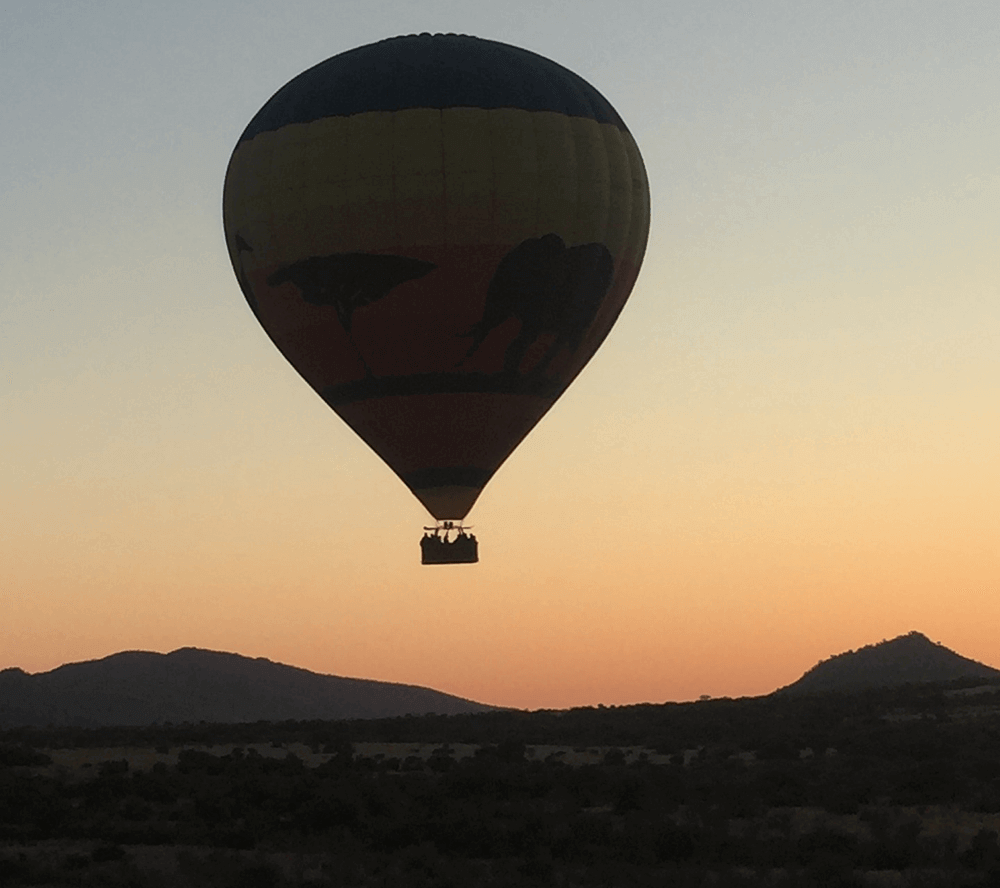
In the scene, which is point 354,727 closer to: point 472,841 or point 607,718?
point 607,718

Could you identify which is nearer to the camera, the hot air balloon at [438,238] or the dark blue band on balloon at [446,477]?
the hot air balloon at [438,238]

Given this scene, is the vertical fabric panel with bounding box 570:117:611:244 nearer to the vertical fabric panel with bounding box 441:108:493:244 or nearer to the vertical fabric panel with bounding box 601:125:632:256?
the vertical fabric panel with bounding box 601:125:632:256

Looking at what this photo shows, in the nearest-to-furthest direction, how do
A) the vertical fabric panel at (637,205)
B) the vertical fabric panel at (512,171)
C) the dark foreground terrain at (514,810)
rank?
1. the dark foreground terrain at (514,810)
2. the vertical fabric panel at (512,171)
3. the vertical fabric panel at (637,205)

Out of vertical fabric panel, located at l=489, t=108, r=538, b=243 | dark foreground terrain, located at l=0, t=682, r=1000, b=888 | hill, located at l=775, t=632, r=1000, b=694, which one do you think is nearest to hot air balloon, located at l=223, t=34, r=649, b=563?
vertical fabric panel, located at l=489, t=108, r=538, b=243

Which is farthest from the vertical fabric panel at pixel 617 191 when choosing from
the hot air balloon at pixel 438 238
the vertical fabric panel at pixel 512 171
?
the vertical fabric panel at pixel 512 171

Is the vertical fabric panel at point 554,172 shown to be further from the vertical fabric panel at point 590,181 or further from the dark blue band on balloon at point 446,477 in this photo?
the dark blue band on balloon at point 446,477

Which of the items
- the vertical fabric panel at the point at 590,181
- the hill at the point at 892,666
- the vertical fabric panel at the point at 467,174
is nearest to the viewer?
the vertical fabric panel at the point at 467,174
